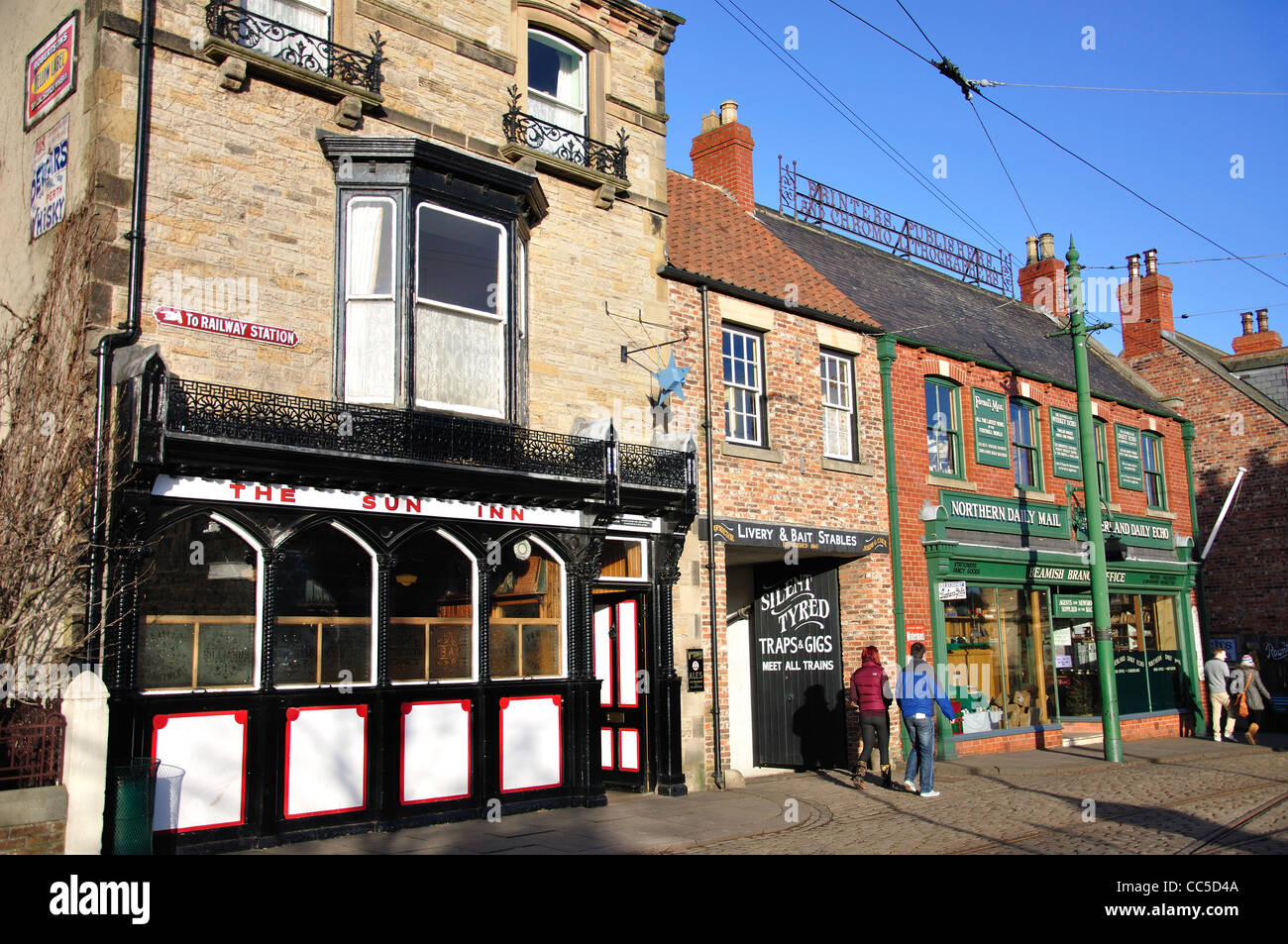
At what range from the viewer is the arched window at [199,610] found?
31.7ft

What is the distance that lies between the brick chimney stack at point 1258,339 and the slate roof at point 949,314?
5.29 meters

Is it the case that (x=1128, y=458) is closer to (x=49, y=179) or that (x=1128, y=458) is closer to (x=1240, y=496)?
(x=1240, y=496)

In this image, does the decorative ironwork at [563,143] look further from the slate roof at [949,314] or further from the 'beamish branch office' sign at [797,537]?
the slate roof at [949,314]

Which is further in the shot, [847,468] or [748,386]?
[847,468]

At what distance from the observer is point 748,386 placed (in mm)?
16094

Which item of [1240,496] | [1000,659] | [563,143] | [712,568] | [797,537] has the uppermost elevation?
[563,143]

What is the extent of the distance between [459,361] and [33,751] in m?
5.87

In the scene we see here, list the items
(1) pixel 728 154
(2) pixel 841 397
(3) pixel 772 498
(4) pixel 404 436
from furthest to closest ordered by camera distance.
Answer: (1) pixel 728 154 < (2) pixel 841 397 < (3) pixel 772 498 < (4) pixel 404 436

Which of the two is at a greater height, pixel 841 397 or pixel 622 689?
pixel 841 397

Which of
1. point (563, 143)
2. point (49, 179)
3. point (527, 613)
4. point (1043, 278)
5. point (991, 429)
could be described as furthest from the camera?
point (1043, 278)

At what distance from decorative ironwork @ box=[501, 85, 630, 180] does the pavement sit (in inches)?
319

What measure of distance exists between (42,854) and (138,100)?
6675 mm

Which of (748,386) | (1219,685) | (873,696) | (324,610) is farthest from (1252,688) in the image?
(324,610)

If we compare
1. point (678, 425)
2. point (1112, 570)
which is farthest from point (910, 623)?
point (1112, 570)
